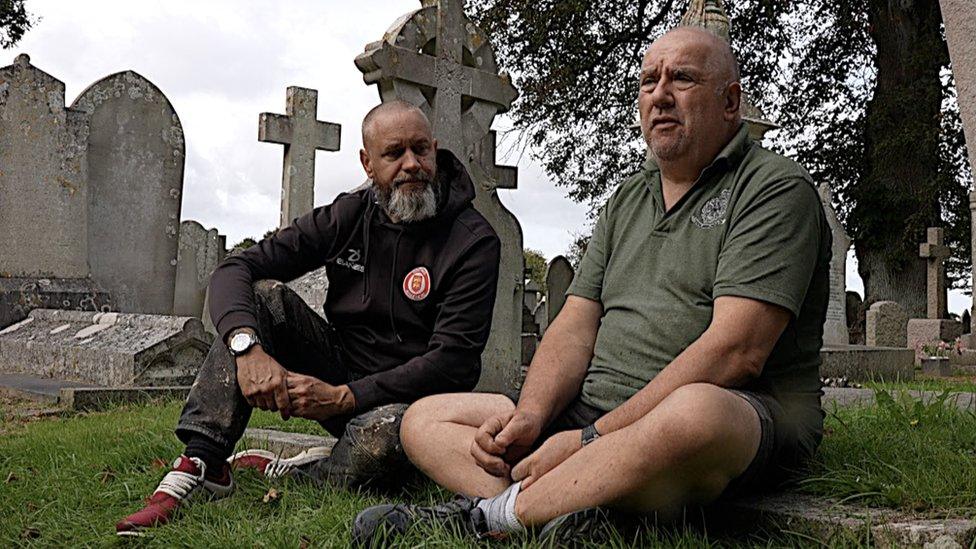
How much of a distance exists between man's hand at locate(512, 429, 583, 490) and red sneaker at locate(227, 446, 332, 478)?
111cm

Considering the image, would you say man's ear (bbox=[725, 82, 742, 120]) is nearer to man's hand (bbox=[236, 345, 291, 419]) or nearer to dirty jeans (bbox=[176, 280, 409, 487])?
dirty jeans (bbox=[176, 280, 409, 487])

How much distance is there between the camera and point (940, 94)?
15609 mm

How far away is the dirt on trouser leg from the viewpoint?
10.8 feet

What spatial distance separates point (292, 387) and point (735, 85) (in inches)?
63.9

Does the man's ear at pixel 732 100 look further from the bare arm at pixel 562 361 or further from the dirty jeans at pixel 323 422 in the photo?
the dirty jeans at pixel 323 422

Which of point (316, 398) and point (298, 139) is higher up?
point (298, 139)

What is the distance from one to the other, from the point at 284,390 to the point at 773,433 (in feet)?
4.86

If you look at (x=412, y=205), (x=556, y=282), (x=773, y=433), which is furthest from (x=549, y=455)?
(x=556, y=282)

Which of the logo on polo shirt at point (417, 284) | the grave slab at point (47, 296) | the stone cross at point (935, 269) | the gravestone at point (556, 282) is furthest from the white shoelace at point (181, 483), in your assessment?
the stone cross at point (935, 269)

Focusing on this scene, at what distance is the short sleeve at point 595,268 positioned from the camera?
3.20m

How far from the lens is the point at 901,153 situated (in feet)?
51.0

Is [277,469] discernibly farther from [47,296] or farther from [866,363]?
[866,363]

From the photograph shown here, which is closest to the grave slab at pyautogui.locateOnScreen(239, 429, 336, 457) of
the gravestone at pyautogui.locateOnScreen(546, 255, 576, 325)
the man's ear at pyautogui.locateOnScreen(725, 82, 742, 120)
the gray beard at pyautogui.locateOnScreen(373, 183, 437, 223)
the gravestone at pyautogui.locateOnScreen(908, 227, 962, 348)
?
the gray beard at pyautogui.locateOnScreen(373, 183, 437, 223)

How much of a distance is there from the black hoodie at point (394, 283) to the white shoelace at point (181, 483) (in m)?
0.47
